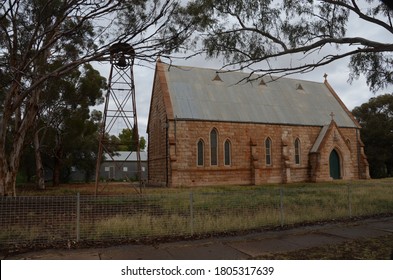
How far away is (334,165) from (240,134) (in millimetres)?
10513

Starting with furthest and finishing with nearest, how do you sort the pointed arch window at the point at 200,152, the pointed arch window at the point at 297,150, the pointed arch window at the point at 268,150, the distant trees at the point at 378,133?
the distant trees at the point at 378,133 < the pointed arch window at the point at 297,150 < the pointed arch window at the point at 268,150 < the pointed arch window at the point at 200,152

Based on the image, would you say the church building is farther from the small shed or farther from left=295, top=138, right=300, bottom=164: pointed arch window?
the small shed

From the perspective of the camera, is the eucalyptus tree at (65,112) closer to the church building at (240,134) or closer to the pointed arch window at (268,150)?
the church building at (240,134)

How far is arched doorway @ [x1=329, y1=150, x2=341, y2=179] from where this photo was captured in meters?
34.0

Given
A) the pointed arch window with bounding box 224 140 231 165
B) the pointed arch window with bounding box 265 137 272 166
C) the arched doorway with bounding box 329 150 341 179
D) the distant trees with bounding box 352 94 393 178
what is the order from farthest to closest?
the distant trees with bounding box 352 94 393 178 → the arched doorway with bounding box 329 150 341 179 → the pointed arch window with bounding box 265 137 272 166 → the pointed arch window with bounding box 224 140 231 165

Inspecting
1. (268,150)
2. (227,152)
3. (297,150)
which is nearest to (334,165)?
(297,150)

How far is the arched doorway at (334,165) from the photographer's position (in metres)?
34.0

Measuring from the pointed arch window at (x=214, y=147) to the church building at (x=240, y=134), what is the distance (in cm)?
8

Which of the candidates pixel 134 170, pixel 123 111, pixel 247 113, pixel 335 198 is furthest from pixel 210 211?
pixel 134 170

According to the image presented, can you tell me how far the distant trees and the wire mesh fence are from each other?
40.9 m

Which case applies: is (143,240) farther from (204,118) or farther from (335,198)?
(204,118)

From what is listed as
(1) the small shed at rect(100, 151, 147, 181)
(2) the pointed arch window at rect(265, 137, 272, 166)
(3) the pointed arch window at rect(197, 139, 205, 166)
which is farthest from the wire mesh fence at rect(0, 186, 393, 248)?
(1) the small shed at rect(100, 151, 147, 181)

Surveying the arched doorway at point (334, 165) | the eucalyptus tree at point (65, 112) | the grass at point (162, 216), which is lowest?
the grass at point (162, 216)

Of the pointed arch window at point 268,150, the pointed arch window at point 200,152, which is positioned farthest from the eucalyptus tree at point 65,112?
the pointed arch window at point 268,150
